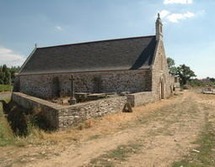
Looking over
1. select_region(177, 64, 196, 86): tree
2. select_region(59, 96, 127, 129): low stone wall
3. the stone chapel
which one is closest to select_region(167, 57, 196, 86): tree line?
select_region(177, 64, 196, 86): tree

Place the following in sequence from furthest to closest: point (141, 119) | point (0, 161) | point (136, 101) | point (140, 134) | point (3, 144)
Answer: point (136, 101), point (141, 119), point (140, 134), point (3, 144), point (0, 161)

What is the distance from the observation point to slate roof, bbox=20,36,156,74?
27703 millimetres

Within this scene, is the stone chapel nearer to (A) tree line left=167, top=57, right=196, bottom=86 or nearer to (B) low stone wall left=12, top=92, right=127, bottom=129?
(B) low stone wall left=12, top=92, right=127, bottom=129

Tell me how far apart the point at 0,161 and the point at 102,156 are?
2755mm

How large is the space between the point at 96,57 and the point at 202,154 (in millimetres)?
23094

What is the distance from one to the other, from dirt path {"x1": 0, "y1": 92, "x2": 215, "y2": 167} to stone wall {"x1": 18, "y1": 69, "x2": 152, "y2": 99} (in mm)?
12919

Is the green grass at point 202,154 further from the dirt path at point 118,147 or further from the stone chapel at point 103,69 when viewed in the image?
the stone chapel at point 103,69

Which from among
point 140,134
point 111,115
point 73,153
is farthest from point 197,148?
point 111,115

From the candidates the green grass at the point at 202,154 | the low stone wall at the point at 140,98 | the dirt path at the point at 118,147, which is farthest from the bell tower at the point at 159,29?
the green grass at the point at 202,154

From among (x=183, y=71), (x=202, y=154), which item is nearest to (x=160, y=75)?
(x=202, y=154)

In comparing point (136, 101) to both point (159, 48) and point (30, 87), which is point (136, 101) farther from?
point (30, 87)

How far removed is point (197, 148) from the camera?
883cm

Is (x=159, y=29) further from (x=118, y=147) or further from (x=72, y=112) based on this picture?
(x=118, y=147)

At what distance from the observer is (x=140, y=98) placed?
21359 millimetres
